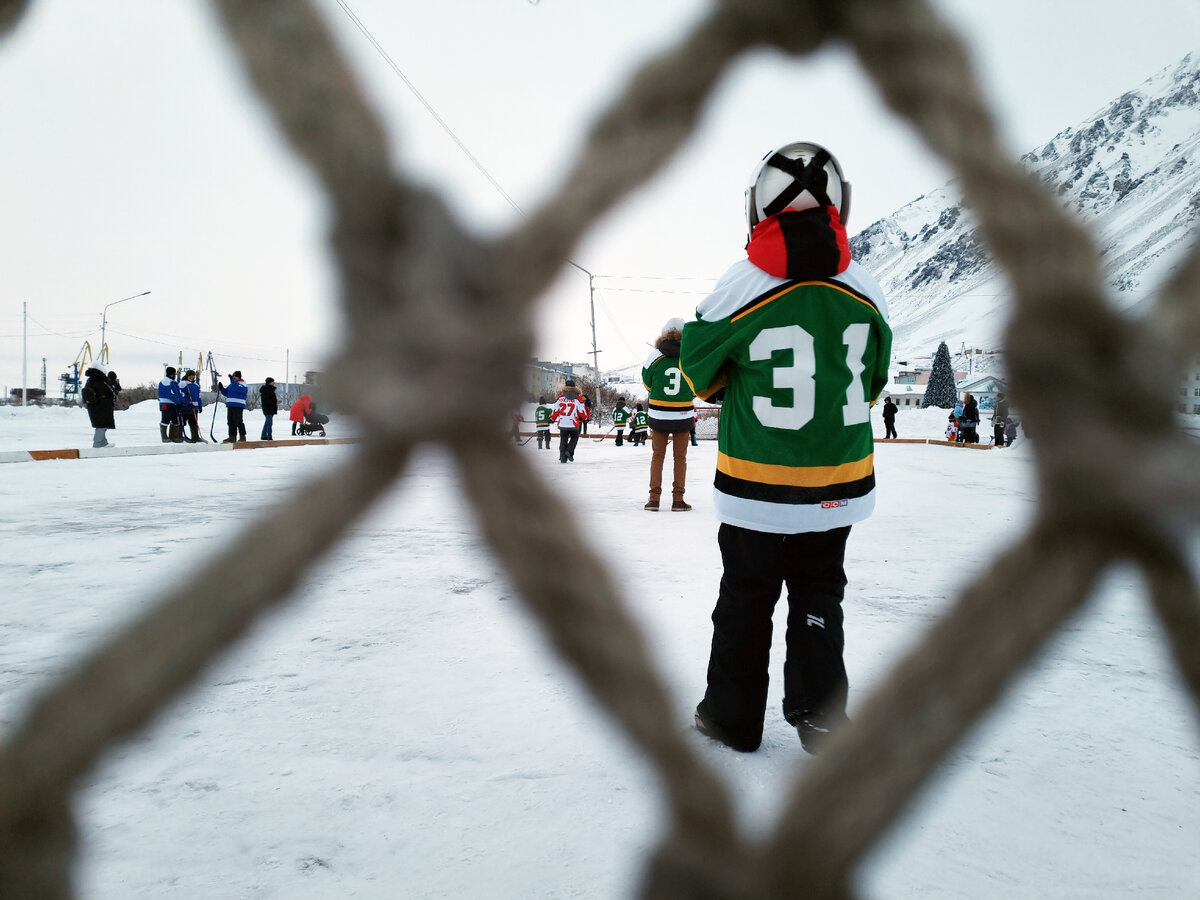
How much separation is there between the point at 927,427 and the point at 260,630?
31949 mm

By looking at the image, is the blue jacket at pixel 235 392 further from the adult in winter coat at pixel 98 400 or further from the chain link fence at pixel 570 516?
the chain link fence at pixel 570 516

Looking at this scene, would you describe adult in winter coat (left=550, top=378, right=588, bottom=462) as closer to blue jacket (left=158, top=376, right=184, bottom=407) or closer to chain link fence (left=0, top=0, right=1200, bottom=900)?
blue jacket (left=158, top=376, right=184, bottom=407)

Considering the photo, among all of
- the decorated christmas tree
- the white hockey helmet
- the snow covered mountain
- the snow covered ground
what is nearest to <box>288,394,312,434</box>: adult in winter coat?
the snow covered ground

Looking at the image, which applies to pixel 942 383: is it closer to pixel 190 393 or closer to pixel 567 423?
pixel 567 423

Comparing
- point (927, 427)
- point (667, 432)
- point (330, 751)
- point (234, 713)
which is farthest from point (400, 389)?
point (927, 427)

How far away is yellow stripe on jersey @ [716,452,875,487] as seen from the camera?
5.44ft

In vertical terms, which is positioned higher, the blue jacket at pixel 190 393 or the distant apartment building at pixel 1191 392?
the blue jacket at pixel 190 393

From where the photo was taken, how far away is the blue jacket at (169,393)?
11438mm

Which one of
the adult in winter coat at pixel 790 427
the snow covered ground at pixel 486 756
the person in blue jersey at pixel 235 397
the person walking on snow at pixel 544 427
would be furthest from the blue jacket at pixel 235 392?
the adult in winter coat at pixel 790 427

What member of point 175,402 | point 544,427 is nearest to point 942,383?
point 544,427

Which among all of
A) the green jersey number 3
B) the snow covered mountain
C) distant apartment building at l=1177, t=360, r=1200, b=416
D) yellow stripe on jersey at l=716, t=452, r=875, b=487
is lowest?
yellow stripe on jersey at l=716, t=452, r=875, b=487

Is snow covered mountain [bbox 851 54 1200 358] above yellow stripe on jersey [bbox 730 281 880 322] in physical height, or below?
above

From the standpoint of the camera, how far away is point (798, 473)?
5.44 ft

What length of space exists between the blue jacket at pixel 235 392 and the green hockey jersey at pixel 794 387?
1241cm
